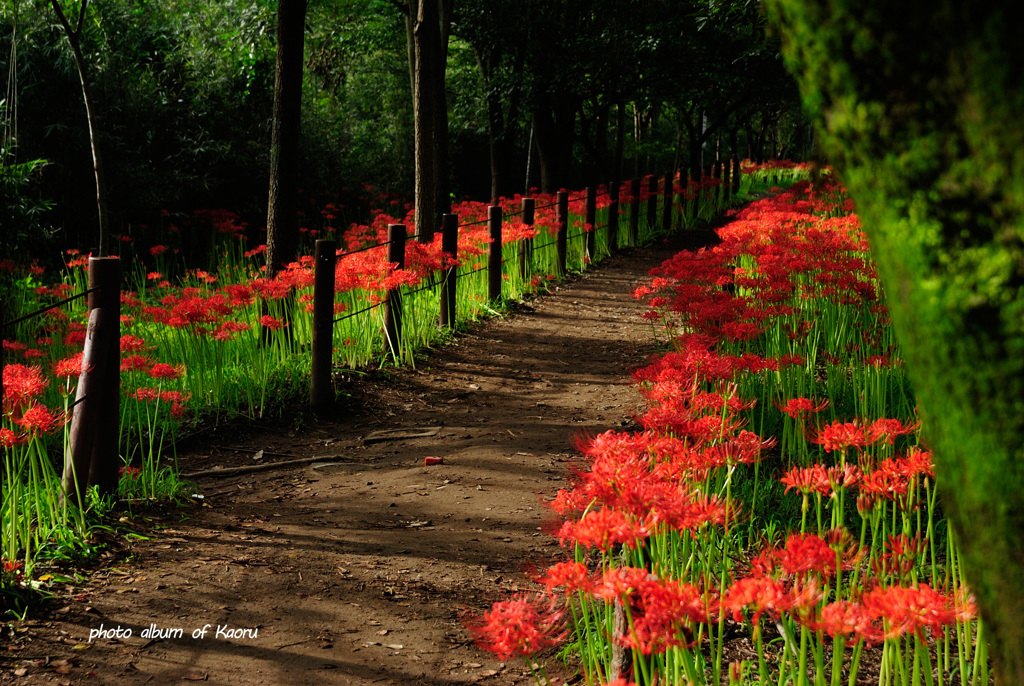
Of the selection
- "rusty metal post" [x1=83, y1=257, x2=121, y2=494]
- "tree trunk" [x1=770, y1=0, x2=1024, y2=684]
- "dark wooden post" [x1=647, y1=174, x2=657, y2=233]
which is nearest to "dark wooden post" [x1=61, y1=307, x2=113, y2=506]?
"rusty metal post" [x1=83, y1=257, x2=121, y2=494]

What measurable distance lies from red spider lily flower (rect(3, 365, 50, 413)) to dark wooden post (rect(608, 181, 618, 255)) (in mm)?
9706

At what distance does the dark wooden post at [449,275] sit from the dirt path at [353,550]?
1.21 meters

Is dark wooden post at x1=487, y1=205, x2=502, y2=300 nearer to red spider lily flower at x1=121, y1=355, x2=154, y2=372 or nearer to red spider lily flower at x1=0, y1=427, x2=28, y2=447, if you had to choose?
red spider lily flower at x1=121, y1=355, x2=154, y2=372

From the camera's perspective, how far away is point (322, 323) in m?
5.58

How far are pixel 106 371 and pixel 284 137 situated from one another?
158 inches

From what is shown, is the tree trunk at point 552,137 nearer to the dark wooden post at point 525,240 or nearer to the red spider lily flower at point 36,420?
the dark wooden post at point 525,240

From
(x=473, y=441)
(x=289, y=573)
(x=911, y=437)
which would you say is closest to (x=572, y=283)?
(x=473, y=441)

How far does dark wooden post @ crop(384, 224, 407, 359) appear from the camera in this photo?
21.6 feet

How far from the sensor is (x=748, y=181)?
24.1m

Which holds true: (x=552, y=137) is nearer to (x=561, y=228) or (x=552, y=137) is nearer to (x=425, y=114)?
(x=561, y=228)

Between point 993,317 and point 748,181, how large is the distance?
80.2 ft

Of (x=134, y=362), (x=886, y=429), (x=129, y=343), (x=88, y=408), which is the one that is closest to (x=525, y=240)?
(x=134, y=362)

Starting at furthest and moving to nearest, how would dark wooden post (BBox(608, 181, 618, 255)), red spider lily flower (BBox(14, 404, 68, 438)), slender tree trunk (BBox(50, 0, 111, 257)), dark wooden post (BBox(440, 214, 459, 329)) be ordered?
dark wooden post (BBox(608, 181, 618, 255))
slender tree trunk (BBox(50, 0, 111, 257))
dark wooden post (BBox(440, 214, 459, 329))
red spider lily flower (BBox(14, 404, 68, 438))

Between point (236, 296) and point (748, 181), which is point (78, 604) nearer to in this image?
point (236, 296)
